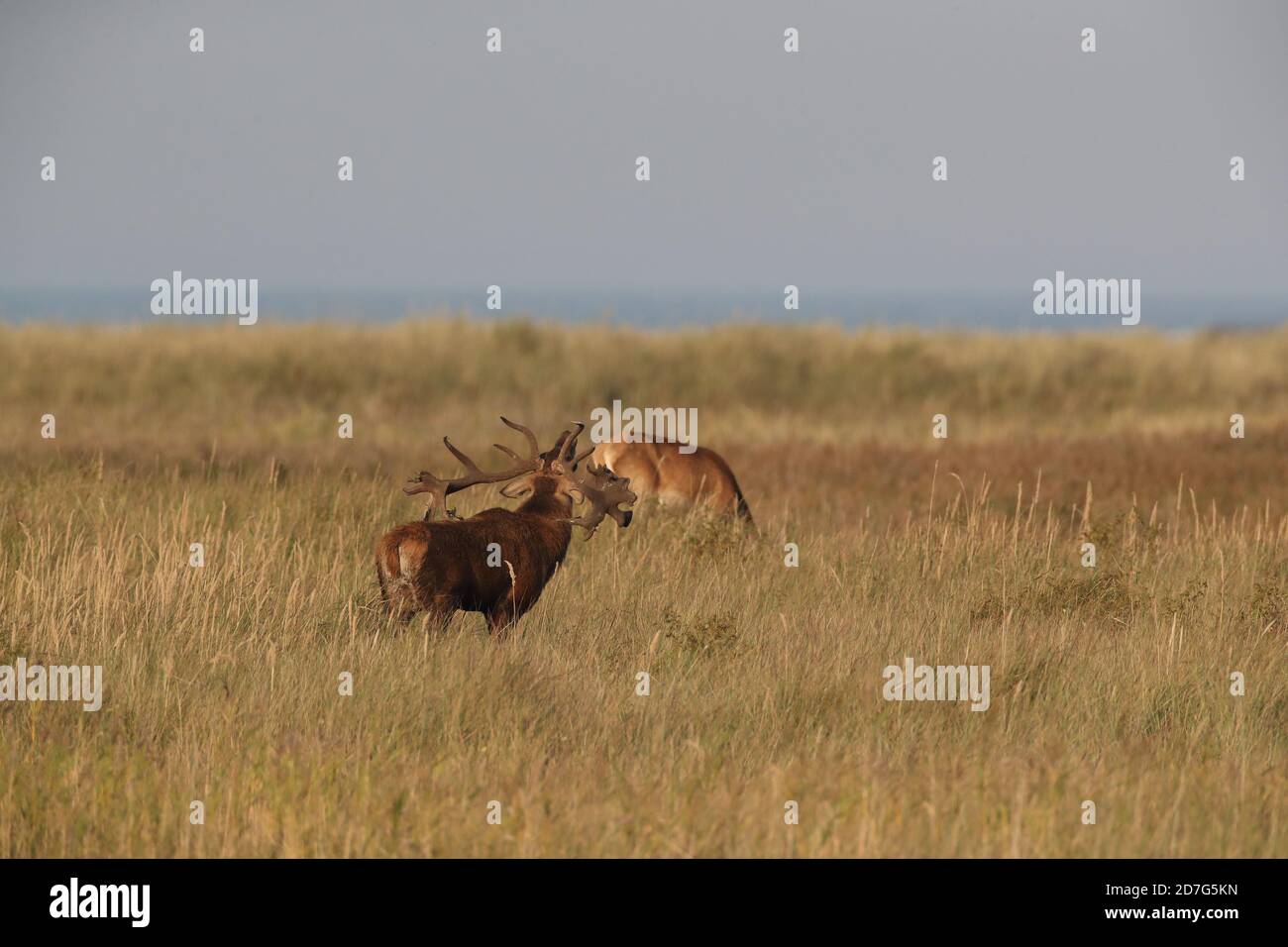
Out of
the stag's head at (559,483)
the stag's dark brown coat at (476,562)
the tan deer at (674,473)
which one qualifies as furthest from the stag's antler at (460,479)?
the tan deer at (674,473)

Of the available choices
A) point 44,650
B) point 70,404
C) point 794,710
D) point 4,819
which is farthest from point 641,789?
point 70,404

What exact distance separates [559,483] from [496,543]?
0.71m

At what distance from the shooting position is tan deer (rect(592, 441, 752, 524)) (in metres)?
13.1

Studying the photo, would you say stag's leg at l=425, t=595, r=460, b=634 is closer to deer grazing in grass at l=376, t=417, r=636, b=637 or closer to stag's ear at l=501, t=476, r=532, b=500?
deer grazing in grass at l=376, t=417, r=636, b=637

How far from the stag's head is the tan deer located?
4.64 m

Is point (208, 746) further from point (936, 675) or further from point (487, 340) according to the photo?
point (487, 340)

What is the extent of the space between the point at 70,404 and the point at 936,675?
2298 cm

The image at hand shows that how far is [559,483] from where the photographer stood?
819cm

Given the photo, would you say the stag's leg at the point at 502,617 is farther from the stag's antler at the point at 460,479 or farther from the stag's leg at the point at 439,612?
the stag's antler at the point at 460,479

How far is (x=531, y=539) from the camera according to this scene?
7.82 metres

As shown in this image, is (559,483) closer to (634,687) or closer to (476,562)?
(476,562)

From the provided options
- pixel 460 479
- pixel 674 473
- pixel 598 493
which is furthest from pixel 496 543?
pixel 674 473

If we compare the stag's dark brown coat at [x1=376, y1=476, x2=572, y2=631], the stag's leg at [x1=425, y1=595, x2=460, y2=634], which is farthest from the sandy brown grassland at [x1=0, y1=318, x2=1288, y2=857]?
the stag's dark brown coat at [x1=376, y1=476, x2=572, y2=631]
